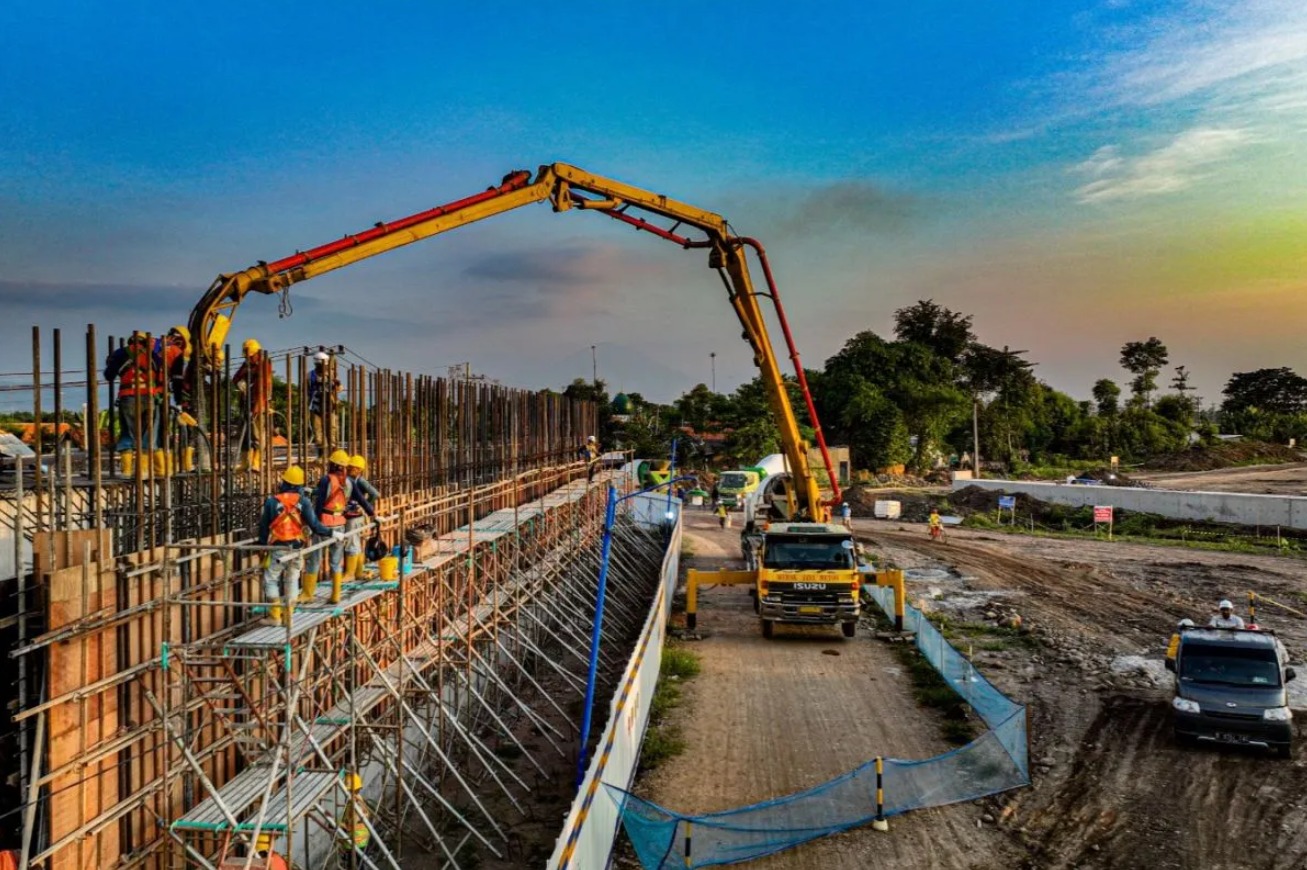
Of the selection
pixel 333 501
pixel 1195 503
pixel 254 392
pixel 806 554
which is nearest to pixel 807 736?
pixel 806 554

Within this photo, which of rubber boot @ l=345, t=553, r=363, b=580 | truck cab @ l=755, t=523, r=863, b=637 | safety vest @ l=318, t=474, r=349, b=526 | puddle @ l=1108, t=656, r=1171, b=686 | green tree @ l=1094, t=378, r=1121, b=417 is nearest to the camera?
safety vest @ l=318, t=474, r=349, b=526

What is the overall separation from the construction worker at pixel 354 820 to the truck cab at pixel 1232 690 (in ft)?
39.8

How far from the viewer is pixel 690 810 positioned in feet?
37.7

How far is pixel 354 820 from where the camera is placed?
829 centimetres

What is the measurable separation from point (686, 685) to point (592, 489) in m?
9.09

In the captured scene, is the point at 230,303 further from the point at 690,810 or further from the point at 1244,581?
the point at 1244,581

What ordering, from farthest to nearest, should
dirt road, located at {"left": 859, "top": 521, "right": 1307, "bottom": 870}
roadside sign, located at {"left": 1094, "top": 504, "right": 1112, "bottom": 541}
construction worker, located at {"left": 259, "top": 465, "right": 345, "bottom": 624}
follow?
roadside sign, located at {"left": 1094, "top": 504, "right": 1112, "bottom": 541}, dirt road, located at {"left": 859, "top": 521, "right": 1307, "bottom": 870}, construction worker, located at {"left": 259, "top": 465, "right": 345, "bottom": 624}

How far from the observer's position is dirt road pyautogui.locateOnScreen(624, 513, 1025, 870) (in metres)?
10.4

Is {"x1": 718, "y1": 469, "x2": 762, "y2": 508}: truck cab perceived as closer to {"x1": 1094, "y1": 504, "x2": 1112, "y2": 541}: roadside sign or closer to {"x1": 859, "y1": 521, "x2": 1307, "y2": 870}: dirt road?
{"x1": 859, "y1": 521, "x2": 1307, "y2": 870}: dirt road

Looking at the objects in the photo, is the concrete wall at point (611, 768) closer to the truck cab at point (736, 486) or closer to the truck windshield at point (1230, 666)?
the truck windshield at point (1230, 666)

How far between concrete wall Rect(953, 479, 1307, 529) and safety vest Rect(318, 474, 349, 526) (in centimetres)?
3964

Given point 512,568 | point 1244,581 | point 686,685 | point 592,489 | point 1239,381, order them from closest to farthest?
point 686,685, point 512,568, point 592,489, point 1244,581, point 1239,381

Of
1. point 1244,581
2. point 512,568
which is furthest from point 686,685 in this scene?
point 1244,581

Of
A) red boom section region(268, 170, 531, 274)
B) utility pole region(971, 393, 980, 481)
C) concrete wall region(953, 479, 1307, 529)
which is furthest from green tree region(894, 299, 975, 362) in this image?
red boom section region(268, 170, 531, 274)
